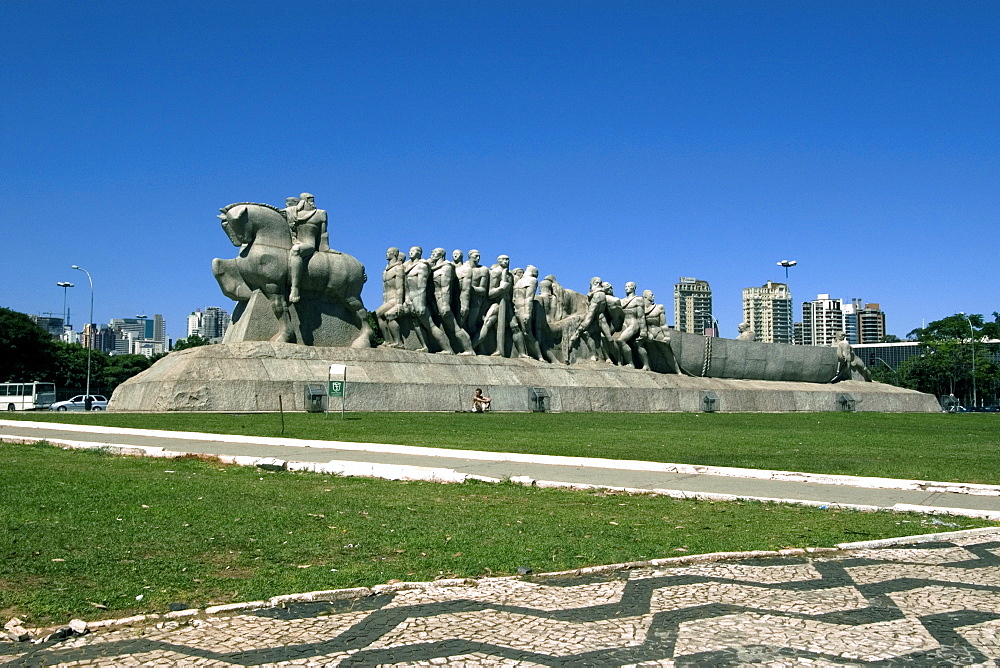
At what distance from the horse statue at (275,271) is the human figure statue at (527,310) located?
6079 millimetres

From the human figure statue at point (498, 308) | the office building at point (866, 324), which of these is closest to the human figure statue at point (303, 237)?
the human figure statue at point (498, 308)

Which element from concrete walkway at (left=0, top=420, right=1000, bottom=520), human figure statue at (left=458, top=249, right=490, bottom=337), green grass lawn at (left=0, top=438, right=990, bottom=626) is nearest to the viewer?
green grass lawn at (left=0, top=438, right=990, bottom=626)

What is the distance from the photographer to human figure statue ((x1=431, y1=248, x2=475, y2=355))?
2559cm

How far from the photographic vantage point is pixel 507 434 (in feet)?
48.4

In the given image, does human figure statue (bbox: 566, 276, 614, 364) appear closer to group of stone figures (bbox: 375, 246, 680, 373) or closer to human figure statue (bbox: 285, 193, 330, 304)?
group of stone figures (bbox: 375, 246, 680, 373)

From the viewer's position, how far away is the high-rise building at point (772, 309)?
81.6 meters

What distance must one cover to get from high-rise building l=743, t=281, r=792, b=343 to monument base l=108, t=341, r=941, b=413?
4955cm

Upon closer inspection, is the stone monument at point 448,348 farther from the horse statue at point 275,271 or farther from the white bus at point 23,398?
the white bus at point 23,398

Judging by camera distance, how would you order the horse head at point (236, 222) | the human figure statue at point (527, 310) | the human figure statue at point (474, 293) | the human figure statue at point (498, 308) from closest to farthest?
the horse head at point (236, 222) → the human figure statue at point (474, 293) → the human figure statue at point (498, 308) → the human figure statue at point (527, 310)

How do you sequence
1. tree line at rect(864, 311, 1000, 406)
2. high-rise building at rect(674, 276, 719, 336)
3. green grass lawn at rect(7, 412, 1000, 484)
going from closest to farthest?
green grass lawn at rect(7, 412, 1000, 484) < tree line at rect(864, 311, 1000, 406) < high-rise building at rect(674, 276, 719, 336)

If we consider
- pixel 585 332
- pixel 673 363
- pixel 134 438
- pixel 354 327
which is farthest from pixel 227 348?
pixel 673 363

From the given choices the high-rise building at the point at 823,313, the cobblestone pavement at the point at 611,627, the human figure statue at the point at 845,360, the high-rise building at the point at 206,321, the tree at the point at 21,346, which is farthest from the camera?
the high-rise building at the point at 206,321

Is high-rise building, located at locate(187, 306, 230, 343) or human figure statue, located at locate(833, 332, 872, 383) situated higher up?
high-rise building, located at locate(187, 306, 230, 343)

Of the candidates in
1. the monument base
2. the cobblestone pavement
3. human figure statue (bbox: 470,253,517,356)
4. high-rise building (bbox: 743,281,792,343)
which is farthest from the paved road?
high-rise building (bbox: 743,281,792,343)
